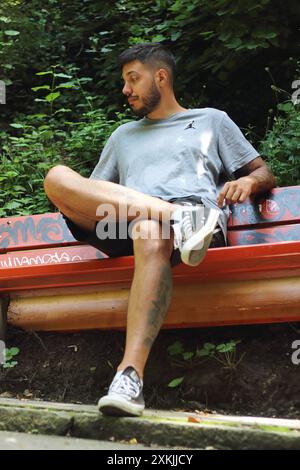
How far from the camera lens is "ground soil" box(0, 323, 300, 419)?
7.78 ft

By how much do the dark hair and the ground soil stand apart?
1.24m

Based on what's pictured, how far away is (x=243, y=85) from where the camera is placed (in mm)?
5199

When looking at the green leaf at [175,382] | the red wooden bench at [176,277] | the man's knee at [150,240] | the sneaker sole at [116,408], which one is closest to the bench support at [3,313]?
the red wooden bench at [176,277]

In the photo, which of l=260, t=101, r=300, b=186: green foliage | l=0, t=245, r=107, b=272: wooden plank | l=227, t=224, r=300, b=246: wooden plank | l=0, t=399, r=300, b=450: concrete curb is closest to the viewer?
l=0, t=399, r=300, b=450: concrete curb

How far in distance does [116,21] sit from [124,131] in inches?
142

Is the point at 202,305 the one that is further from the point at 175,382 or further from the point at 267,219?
the point at 267,219

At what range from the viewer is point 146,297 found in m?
2.07

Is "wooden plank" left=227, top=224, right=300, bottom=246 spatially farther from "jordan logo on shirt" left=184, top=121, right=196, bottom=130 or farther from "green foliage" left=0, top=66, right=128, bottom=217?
"green foliage" left=0, top=66, right=128, bottom=217

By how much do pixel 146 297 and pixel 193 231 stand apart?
0.28 meters

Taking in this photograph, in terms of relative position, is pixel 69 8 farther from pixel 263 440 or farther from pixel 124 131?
pixel 263 440

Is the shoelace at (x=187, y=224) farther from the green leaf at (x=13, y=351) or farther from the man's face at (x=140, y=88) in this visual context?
the green leaf at (x=13, y=351)

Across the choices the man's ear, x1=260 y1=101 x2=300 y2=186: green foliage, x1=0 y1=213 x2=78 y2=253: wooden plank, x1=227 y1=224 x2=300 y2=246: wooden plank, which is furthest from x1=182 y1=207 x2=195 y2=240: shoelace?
x1=260 y1=101 x2=300 y2=186: green foliage

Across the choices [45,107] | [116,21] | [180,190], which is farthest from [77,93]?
[180,190]

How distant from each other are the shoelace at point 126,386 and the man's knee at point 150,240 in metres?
0.42
